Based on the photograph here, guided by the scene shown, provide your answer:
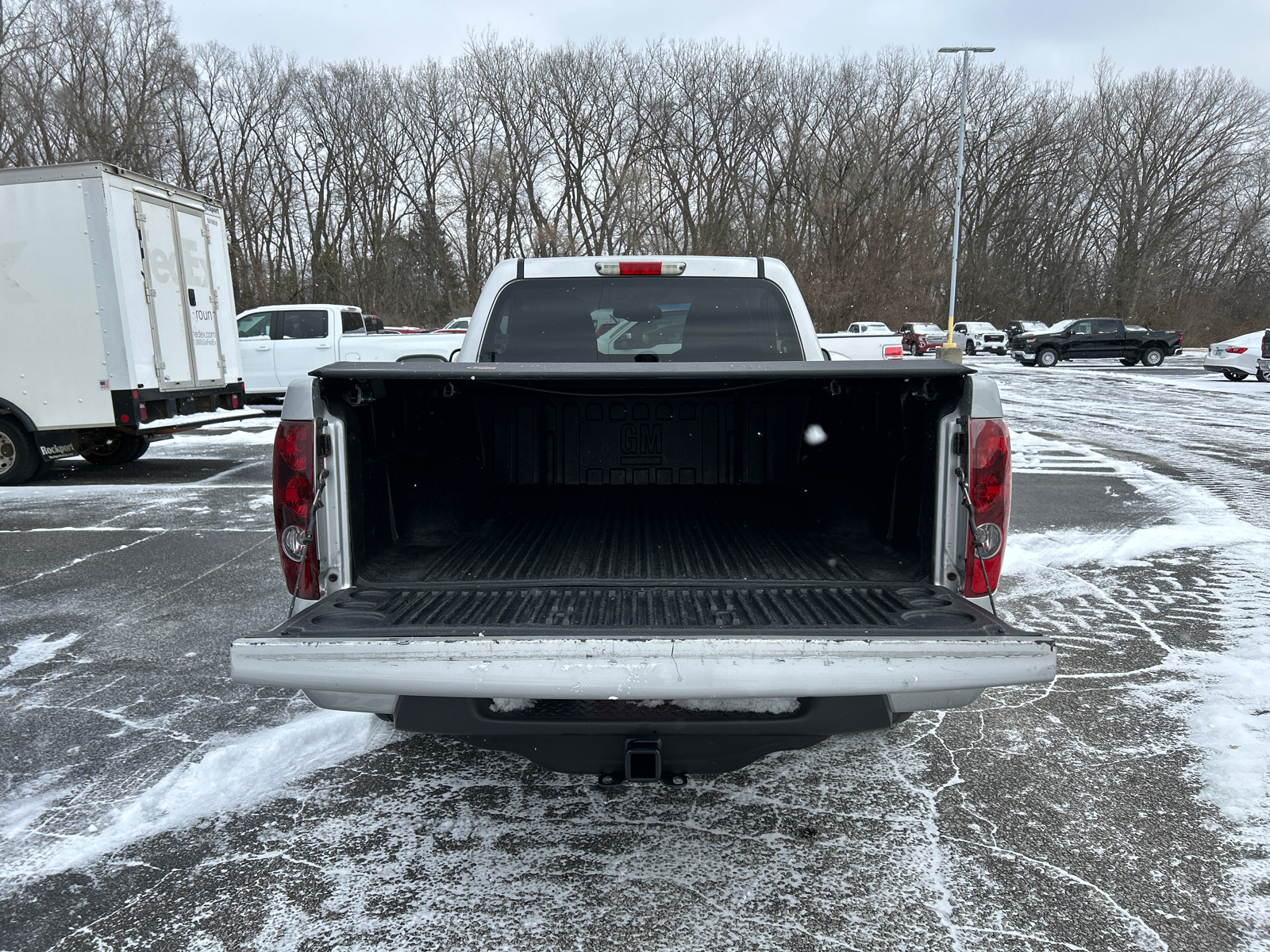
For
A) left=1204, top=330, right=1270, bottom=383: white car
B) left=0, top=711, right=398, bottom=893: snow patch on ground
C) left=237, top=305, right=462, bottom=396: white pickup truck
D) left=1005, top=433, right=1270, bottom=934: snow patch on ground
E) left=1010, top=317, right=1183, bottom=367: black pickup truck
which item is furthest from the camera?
left=1010, top=317, right=1183, bottom=367: black pickup truck

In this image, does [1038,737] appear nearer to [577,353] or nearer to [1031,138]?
[577,353]

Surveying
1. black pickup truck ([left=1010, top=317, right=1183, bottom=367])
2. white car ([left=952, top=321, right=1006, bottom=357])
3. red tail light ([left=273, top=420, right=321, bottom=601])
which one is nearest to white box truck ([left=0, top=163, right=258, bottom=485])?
red tail light ([left=273, top=420, right=321, bottom=601])

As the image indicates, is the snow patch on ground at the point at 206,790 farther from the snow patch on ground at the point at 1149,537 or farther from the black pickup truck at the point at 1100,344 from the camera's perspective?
the black pickup truck at the point at 1100,344

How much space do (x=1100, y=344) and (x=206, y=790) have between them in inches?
1427

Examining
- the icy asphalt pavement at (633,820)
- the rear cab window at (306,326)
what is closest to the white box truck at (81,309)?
the icy asphalt pavement at (633,820)

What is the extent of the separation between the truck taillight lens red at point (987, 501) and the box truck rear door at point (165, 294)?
9792mm

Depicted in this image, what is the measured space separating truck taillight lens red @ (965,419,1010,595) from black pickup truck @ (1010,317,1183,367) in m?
34.3

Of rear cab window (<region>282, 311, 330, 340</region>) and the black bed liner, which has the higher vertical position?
rear cab window (<region>282, 311, 330, 340</region>)

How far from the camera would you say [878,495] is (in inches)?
125

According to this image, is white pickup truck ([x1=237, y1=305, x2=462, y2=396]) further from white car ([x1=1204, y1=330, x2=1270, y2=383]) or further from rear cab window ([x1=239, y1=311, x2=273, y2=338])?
white car ([x1=1204, y1=330, x2=1270, y2=383])

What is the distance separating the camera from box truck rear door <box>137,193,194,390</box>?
30.7 feet

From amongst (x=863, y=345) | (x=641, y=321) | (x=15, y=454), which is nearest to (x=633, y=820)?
(x=641, y=321)

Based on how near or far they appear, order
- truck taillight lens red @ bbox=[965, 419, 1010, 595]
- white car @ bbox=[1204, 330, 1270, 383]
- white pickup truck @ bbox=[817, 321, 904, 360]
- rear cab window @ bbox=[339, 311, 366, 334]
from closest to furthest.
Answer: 1. truck taillight lens red @ bbox=[965, 419, 1010, 595]
2. white pickup truck @ bbox=[817, 321, 904, 360]
3. rear cab window @ bbox=[339, 311, 366, 334]
4. white car @ bbox=[1204, 330, 1270, 383]

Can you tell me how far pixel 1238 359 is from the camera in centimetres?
2309
